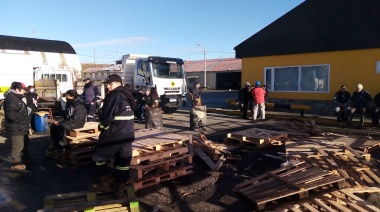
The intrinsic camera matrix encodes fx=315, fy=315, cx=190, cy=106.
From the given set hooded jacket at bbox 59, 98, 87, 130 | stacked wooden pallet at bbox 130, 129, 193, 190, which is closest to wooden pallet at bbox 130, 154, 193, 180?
stacked wooden pallet at bbox 130, 129, 193, 190

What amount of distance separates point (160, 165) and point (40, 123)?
7.22m

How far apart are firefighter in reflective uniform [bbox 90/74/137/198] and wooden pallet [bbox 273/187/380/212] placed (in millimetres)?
2426

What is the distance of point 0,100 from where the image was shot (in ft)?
47.6

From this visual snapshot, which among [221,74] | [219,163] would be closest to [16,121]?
[219,163]

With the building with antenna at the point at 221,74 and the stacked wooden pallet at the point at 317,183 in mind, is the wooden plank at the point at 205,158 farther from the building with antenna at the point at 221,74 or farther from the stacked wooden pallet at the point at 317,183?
the building with antenna at the point at 221,74

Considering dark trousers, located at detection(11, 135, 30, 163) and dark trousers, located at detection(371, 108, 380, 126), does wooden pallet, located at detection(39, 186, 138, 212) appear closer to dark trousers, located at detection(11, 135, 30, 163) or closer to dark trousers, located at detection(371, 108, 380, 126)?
dark trousers, located at detection(11, 135, 30, 163)

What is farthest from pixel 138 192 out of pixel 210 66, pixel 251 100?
pixel 210 66

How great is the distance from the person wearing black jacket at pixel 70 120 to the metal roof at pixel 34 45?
1000 cm

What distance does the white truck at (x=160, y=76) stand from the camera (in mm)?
15281

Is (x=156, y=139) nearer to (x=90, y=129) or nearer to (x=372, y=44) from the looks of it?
(x=90, y=129)

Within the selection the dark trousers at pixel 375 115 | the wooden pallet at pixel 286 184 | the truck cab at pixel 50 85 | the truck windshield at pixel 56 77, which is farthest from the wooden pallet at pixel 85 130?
the truck windshield at pixel 56 77

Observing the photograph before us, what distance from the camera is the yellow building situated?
13.7 meters

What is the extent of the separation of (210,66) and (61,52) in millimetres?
31719

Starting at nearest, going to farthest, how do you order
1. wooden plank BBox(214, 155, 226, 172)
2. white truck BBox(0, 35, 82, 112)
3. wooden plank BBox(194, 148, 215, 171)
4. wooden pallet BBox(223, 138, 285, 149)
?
wooden plank BBox(214, 155, 226, 172), wooden plank BBox(194, 148, 215, 171), wooden pallet BBox(223, 138, 285, 149), white truck BBox(0, 35, 82, 112)
